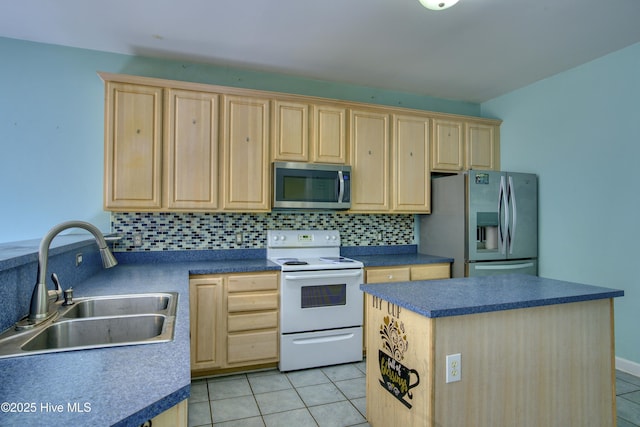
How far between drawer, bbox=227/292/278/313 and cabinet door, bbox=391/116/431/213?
60.6 inches

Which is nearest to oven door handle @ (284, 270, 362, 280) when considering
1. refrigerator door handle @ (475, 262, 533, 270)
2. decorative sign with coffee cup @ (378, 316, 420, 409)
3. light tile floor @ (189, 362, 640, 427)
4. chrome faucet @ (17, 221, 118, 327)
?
light tile floor @ (189, 362, 640, 427)

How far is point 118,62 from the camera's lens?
313 centimetres

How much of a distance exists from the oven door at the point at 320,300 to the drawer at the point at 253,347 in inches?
5.5

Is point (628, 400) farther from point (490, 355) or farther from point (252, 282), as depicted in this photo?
point (252, 282)

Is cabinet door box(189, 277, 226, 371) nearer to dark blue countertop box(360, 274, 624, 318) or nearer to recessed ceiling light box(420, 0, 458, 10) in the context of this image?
dark blue countertop box(360, 274, 624, 318)

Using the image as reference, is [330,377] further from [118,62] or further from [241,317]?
[118,62]

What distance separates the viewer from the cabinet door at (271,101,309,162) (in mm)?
3223

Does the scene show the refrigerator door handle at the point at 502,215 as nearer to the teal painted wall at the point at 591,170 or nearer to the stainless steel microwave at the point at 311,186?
the teal painted wall at the point at 591,170

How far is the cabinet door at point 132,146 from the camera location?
2799mm

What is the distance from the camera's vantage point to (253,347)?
2.92m

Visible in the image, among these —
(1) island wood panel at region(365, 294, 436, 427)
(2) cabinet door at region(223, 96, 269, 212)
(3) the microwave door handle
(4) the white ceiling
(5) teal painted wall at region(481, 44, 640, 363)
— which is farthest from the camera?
(3) the microwave door handle

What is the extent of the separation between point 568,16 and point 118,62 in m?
3.52

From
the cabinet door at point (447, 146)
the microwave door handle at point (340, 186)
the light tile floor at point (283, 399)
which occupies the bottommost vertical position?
the light tile floor at point (283, 399)

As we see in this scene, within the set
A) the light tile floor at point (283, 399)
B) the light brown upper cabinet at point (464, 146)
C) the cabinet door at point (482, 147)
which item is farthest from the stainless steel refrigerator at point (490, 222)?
the light tile floor at point (283, 399)
